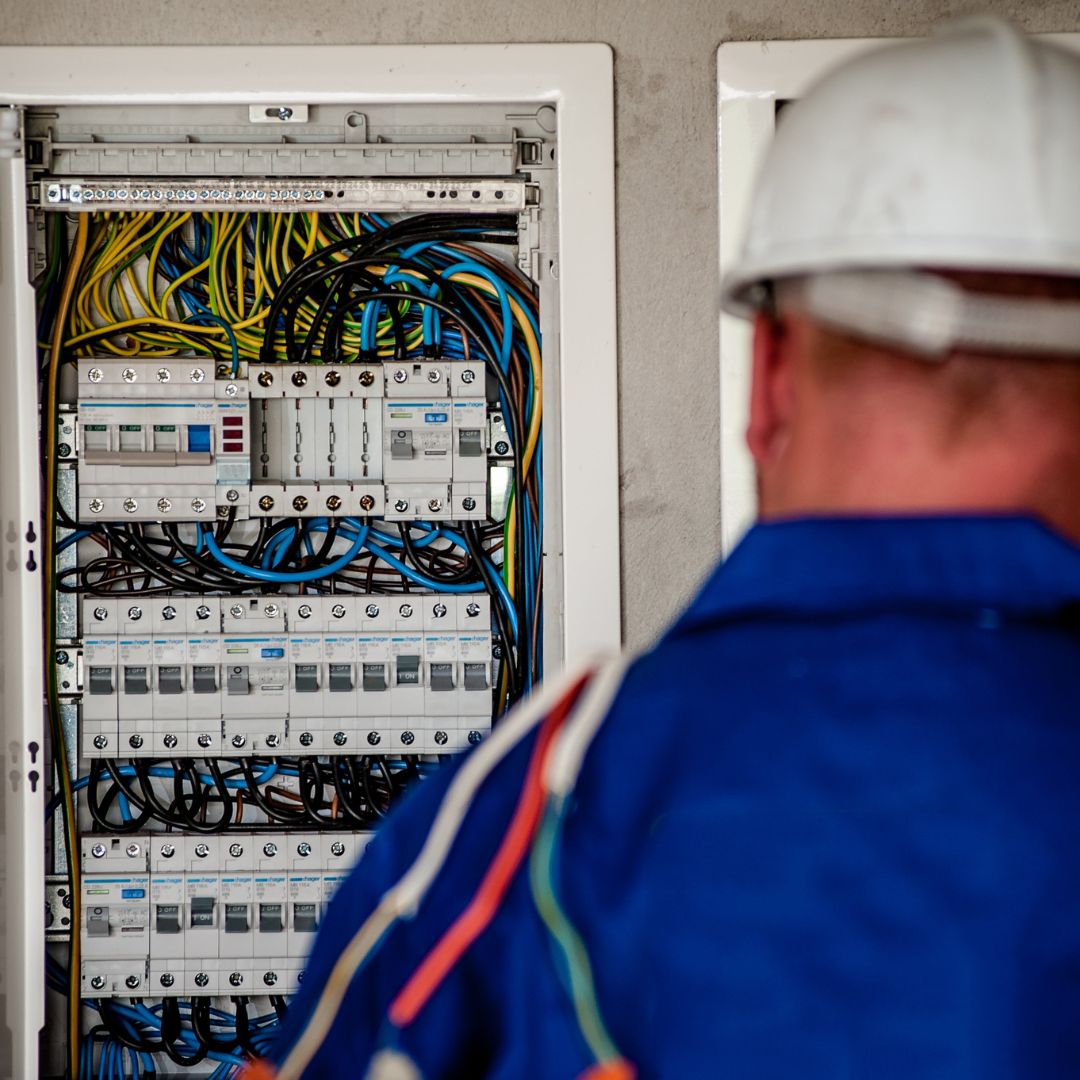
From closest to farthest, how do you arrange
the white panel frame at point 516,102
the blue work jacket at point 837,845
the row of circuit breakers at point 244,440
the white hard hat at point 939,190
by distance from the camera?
the blue work jacket at point 837,845 → the white hard hat at point 939,190 → the white panel frame at point 516,102 → the row of circuit breakers at point 244,440

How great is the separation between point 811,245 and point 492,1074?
450 millimetres

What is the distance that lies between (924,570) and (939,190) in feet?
0.69

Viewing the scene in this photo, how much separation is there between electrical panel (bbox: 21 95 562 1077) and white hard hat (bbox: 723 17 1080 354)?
151cm

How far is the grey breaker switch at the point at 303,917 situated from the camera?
7.36ft

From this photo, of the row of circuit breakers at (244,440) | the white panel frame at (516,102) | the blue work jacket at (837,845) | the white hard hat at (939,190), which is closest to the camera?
the blue work jacket at (837,845)

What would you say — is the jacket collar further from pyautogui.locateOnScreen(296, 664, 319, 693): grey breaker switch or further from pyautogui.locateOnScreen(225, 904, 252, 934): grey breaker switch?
pyautogui.locateOnScreen(225, 904, 252, 934): grey breaker switch

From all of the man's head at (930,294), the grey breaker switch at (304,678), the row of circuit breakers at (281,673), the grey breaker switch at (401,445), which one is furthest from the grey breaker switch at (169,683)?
the man's head at (930,294)

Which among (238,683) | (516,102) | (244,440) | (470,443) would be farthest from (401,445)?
(516,102)

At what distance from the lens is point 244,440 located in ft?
7.38

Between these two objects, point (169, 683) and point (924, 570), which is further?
point (169, 683)

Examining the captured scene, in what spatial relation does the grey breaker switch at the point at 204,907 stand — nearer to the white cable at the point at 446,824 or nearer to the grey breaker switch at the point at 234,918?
the grey breaker switch at the point at 234,918

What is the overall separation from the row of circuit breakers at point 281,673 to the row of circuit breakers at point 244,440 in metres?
0.17

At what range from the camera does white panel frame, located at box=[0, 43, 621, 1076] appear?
1.97m

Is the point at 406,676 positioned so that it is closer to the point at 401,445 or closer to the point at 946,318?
the point at 401,445
